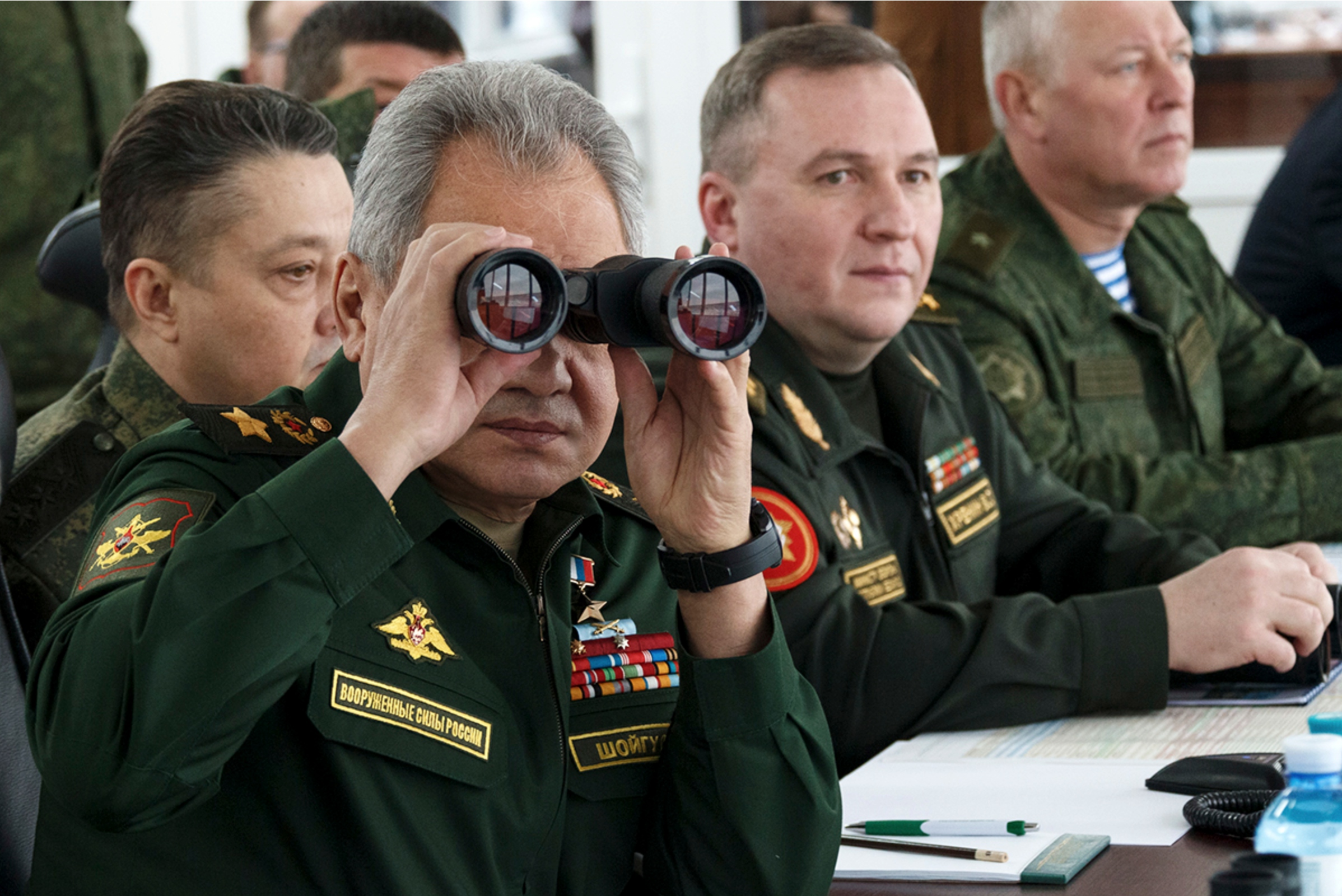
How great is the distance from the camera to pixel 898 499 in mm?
2227

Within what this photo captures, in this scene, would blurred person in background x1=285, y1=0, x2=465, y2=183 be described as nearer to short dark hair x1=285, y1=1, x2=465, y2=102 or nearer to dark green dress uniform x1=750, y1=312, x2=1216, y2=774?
short dark hair x1=285, y1=1, x2=465, y2=102

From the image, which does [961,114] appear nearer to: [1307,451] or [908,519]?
[1307,451]

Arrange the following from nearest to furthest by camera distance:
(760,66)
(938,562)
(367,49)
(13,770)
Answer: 1. (13,770)
2. (938,562)
3. (760,66)
4. (367,49)

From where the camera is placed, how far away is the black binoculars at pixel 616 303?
46.6 inches

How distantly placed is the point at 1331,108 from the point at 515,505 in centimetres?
344

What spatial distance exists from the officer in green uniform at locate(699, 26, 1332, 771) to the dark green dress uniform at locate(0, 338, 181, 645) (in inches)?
31.8

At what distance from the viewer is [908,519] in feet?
7.29

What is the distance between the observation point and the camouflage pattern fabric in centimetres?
262

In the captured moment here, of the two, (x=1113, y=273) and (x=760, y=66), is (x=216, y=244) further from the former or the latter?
(x=1113, y=273)

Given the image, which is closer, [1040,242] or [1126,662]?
[1126,662]

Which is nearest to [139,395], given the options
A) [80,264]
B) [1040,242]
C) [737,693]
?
[80,264]

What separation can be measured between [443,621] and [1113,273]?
7.34ft

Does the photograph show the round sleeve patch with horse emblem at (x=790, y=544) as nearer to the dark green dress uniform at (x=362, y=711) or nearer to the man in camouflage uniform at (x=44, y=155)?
the dark green dress uniform at (x=362, y=711)

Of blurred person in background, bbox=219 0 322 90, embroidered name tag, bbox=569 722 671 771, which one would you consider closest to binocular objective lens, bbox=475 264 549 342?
embroidered name tag, bbox=569 722 671 771
